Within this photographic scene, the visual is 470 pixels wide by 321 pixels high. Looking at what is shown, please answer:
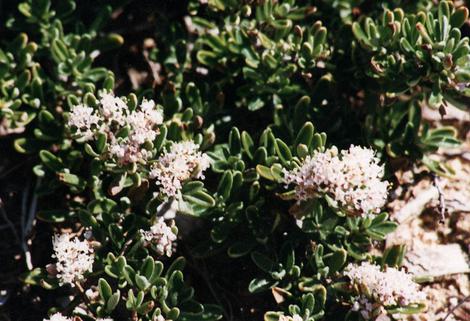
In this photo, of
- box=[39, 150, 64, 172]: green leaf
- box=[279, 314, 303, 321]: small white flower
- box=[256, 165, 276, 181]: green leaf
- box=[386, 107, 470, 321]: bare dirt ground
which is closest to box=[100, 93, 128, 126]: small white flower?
box=[39, 150, 64, 172]: green leaf

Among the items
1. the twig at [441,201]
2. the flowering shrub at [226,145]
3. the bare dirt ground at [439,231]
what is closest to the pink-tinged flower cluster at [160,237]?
the flowering shrub at [226,145]

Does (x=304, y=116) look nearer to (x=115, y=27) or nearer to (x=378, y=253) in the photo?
(x=378, y=253)

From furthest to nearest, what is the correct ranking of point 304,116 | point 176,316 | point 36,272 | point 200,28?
point 200,28 → point 304,116 → point 36,272 → point 176,316

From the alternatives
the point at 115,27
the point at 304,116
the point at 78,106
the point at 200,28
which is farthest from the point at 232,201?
the point at 115,27

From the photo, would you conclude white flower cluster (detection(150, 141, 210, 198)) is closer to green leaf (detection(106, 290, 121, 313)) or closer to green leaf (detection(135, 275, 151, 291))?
green leaf (detection(135, 275, 151, 291))

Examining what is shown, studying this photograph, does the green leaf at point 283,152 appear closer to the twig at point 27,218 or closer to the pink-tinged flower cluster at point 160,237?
the pink-tinged flower cluster at point 160,237

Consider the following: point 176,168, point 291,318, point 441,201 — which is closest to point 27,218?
point 176,168

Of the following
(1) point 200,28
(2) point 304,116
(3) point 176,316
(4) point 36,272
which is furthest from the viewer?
(1) point 200,28
